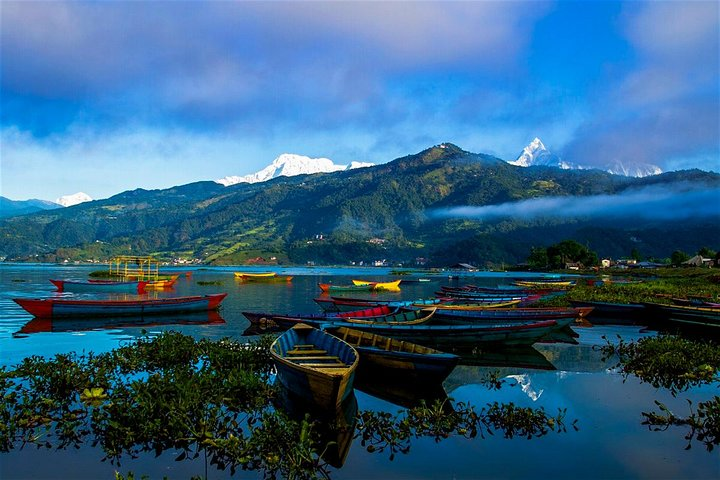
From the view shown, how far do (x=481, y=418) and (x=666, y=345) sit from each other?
14751mm

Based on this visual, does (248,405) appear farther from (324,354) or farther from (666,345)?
(666,345)

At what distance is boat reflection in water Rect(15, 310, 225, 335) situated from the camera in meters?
37.9

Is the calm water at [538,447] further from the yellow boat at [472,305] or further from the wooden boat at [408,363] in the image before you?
the yellow boat at [472,305]

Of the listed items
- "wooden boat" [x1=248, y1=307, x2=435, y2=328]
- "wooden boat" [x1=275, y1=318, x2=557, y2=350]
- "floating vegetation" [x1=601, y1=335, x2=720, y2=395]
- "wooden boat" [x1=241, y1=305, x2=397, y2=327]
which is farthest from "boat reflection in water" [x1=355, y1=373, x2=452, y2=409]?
"wooden boat" [x1=241, y1=305, x2=397, y2=327]

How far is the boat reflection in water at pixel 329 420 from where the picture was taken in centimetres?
1297

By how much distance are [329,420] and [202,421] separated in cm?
390

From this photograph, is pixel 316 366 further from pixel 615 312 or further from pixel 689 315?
pixel 615 312

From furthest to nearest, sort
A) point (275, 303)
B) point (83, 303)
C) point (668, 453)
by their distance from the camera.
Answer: point (275, 303), point (83, 303), point (668, 453)

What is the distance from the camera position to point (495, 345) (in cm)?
2705

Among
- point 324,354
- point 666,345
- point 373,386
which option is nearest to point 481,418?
point 373,386

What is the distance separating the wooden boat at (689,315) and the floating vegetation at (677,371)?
29.8ft

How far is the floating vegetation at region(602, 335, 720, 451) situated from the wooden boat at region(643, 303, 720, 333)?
908 cm

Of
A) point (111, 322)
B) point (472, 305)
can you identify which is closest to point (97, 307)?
point (111, 322)

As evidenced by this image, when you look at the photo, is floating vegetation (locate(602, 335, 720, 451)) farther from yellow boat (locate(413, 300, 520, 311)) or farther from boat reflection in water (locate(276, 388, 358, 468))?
yellow boat (locate(413, 300, 520, 311))
